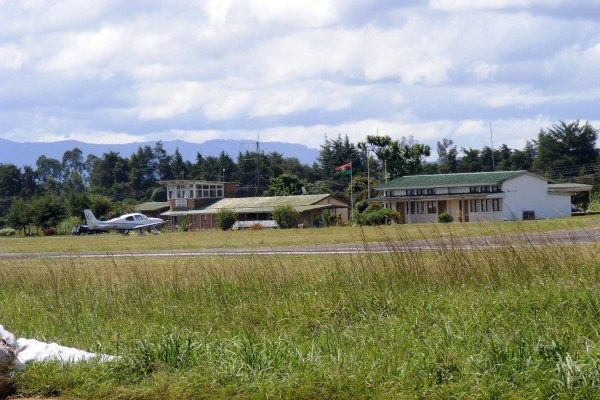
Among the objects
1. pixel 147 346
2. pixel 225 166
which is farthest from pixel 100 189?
pixel 147 346

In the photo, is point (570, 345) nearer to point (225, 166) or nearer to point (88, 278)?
point (88, 278)

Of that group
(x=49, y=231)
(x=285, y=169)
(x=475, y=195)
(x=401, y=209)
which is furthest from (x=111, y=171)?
(x=475, y=195)

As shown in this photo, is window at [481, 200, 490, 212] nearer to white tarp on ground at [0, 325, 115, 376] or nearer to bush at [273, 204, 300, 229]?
bush at [273, 204, 300, 229]

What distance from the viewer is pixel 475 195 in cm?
8475

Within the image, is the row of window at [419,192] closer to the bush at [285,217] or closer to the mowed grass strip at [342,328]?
the bush at [285,217]

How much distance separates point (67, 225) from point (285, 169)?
49088mm

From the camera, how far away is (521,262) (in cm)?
1341

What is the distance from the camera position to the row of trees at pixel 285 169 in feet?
348

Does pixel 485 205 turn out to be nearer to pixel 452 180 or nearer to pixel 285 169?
pixel 452 180

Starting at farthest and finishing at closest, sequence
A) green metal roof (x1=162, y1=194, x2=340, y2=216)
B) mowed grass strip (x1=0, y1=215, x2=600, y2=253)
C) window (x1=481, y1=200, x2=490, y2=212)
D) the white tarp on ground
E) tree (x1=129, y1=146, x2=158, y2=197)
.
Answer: tree (x1=129, y1=146, x2=158, y2=197), green metal roof (x1=162, y1=194, x2=340, y2=216), window (x1=481, y1=200, x2=490, y2=212), mowed grass strip (x1=0, y1=215, x2=600, y2=253), the white tarp on ground

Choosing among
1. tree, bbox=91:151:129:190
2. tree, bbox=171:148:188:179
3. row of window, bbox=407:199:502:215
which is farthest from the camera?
tree, bbox=91:151:129:190

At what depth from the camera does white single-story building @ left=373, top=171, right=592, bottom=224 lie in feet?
273

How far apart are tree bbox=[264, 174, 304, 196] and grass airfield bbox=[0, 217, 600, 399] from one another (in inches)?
3915

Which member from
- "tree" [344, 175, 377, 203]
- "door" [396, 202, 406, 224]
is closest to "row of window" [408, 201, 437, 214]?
"door" [396, 202, 406, 224]
